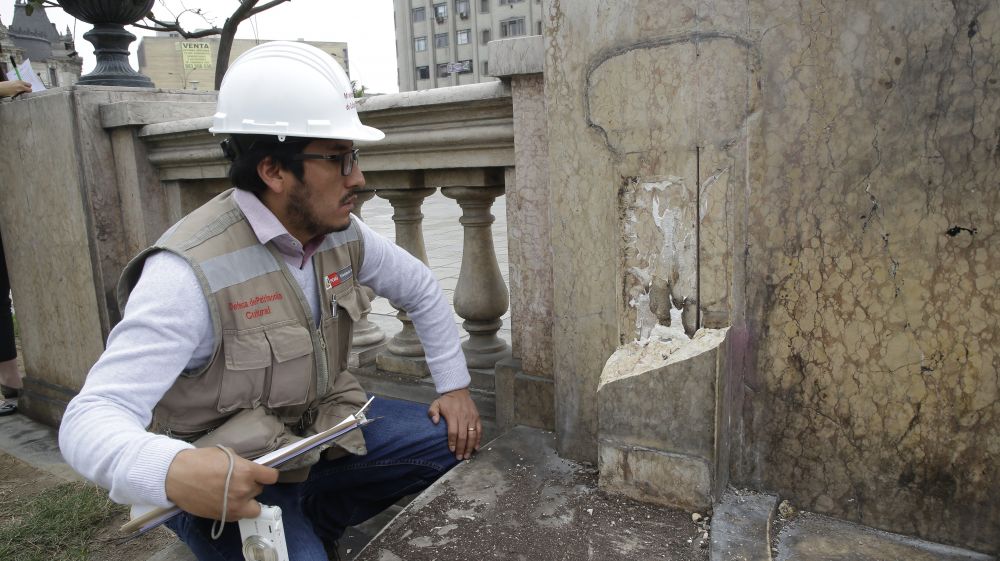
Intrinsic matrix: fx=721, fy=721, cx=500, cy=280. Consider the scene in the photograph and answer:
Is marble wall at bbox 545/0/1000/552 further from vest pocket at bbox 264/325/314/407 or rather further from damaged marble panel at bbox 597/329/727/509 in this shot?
vest pocket at bbox 264/325/314/407

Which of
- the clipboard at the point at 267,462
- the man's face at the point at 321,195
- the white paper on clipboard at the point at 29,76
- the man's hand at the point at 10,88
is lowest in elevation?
the clipboard at the point at 267,462

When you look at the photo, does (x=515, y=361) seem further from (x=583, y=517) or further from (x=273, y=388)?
(x=273, y=388)

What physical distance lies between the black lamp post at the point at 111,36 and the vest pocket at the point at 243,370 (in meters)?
2.70

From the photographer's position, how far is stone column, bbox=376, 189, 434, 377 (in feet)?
10.2

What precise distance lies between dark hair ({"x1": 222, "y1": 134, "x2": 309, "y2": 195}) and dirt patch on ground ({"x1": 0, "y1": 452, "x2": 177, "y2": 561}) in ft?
5.81

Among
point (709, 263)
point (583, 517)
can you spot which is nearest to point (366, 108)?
point (709, 263)

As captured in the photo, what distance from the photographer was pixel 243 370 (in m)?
1.87

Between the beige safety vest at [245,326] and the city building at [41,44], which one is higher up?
the city building at [41,44]

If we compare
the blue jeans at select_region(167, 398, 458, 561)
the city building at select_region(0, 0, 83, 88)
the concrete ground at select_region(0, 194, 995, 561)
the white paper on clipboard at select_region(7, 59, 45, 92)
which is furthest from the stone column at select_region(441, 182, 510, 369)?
the city building at select_region(0, 0, 83, 88)

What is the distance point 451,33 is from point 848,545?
58.6 metres

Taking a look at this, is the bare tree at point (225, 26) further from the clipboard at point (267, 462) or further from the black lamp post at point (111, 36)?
the clipboard at point (267, 462)

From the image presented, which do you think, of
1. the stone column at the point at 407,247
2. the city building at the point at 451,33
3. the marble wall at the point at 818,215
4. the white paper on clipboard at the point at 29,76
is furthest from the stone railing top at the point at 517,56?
the city building at the point at 451,33

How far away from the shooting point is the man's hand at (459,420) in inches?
92.5

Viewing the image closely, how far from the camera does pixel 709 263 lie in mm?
1884
